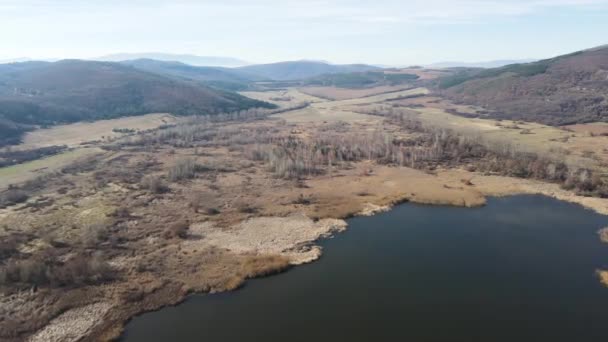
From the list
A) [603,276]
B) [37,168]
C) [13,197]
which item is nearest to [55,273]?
[13,197]

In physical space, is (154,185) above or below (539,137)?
below

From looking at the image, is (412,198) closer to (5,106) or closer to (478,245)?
(478,245)

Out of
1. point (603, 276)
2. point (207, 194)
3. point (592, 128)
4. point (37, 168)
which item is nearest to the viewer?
point (603, 276)

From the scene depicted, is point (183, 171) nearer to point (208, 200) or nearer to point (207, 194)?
point (207, 194)

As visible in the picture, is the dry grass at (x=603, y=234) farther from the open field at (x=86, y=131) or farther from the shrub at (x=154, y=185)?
the open field at (x=86, y=131)

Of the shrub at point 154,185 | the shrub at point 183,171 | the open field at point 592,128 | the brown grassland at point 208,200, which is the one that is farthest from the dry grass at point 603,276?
the open field at point 592,128
